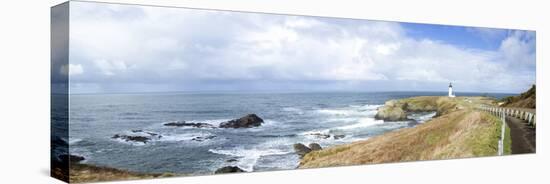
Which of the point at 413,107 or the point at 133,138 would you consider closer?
the point at 133,138

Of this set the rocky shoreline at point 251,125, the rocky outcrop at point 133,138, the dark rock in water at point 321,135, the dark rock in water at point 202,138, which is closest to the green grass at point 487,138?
the rocky shoreline at point 251,125

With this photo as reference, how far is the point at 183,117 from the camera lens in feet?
31.3

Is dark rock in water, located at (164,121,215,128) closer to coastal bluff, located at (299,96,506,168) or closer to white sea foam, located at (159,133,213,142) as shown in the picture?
white sea foam, located at (159,133,213,142)

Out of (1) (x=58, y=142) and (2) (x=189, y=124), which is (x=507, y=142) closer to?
(2) (x=189, y=124)

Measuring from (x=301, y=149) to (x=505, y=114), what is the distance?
4.27 metres

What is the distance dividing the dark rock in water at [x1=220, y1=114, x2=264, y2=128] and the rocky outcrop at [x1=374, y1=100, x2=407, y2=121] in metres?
2.24

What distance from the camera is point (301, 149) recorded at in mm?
10461

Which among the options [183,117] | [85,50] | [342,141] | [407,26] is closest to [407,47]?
[407,26]

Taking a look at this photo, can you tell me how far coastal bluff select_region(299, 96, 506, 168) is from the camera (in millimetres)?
10898

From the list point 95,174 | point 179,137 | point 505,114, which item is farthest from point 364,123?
point 95,174

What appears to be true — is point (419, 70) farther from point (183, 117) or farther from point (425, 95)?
point (183, 117)

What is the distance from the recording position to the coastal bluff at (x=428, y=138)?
1090 cm

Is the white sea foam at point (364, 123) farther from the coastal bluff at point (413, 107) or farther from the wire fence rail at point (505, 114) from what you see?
the wire fence rail at point (505, 114)

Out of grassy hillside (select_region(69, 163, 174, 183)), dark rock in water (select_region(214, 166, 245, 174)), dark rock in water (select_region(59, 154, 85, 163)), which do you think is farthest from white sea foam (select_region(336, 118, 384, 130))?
dark rock in water (select_region(59, 154, 85, 163))
